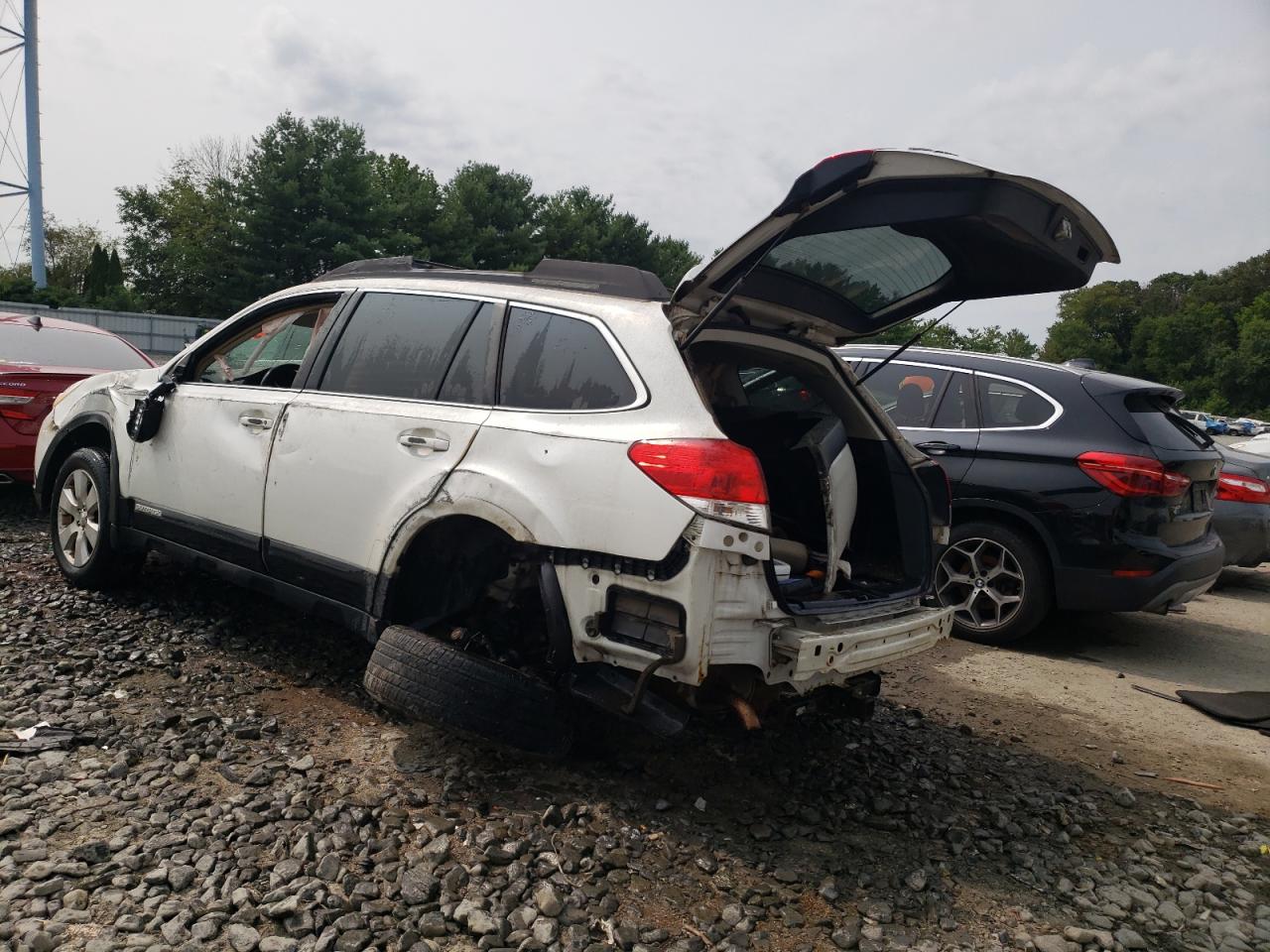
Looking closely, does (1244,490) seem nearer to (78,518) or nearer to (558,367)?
(558,367)

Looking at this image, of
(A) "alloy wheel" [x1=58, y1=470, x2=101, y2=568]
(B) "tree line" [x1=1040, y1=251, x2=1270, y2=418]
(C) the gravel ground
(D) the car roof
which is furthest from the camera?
(B) "tree line" [x1=1040, y1=251, x2=1270, y2=418]

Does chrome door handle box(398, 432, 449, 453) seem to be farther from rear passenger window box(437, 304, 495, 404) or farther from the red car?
the red car

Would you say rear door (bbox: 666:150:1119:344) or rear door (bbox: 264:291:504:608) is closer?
rear door (bbox: 666:150:1119:344)

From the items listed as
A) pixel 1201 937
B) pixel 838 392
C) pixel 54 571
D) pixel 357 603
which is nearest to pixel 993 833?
pixel 1201 937

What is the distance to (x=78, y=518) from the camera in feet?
17.1

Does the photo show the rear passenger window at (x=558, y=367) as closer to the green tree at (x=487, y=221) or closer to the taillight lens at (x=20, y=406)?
the taillight lens at (x=20, y=406)

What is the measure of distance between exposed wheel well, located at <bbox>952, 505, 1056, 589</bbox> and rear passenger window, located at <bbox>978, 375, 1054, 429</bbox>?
0.58 m

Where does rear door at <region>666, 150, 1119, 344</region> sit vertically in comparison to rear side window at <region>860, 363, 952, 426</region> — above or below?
above

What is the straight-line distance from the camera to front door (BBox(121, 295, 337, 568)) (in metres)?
4.16

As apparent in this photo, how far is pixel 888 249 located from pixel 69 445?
15.7 feet

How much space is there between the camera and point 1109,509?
18.0 feet

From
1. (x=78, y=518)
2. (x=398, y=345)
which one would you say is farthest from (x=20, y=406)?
(x=398, y=345)

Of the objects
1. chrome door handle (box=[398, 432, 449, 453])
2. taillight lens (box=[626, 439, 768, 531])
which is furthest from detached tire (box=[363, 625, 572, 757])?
taillight lens (box=[626, 439, 768, 531])

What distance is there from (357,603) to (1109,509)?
4.33m
